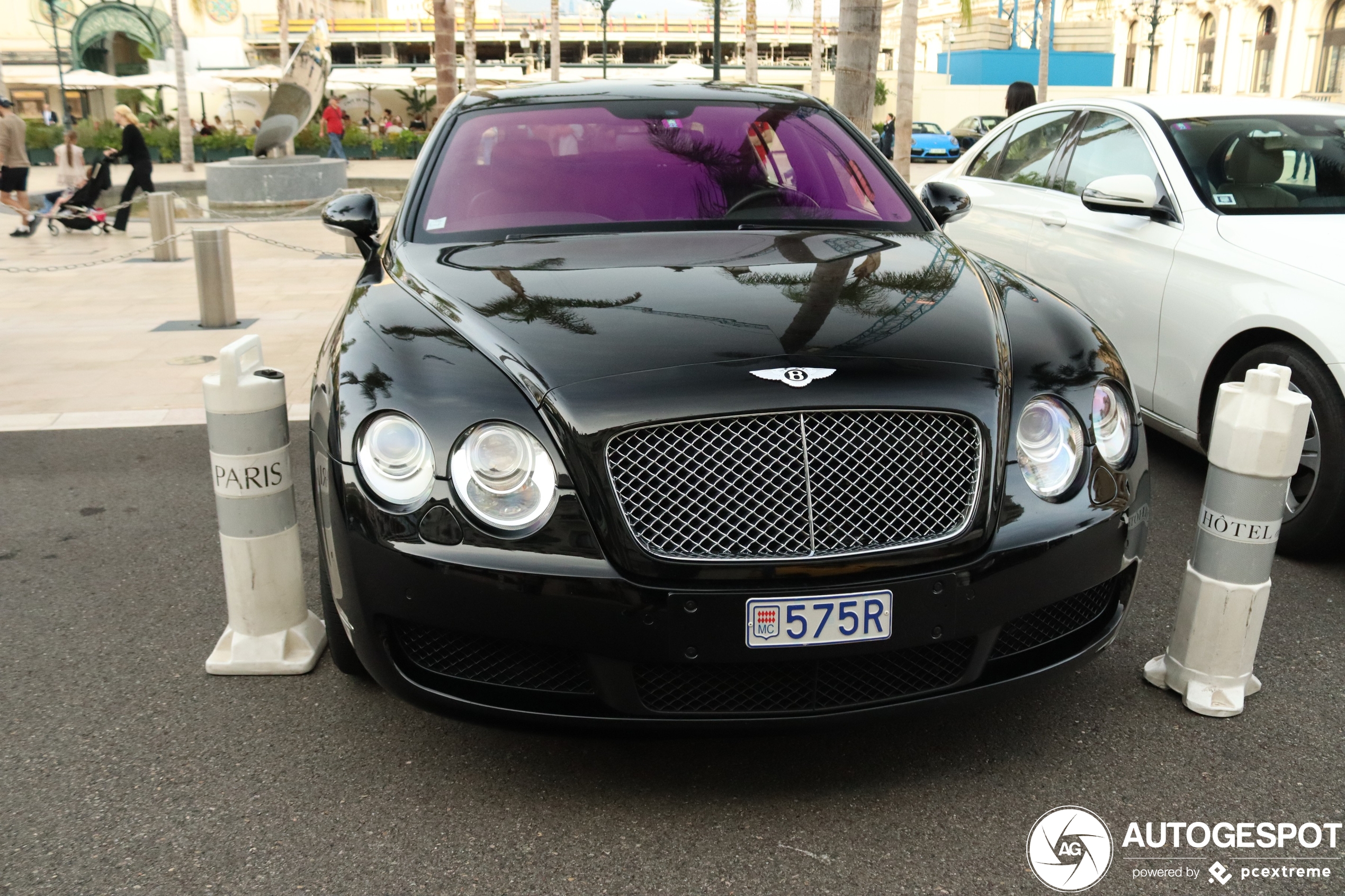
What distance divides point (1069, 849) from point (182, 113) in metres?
35.9

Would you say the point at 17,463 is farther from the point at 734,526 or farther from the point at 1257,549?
the point at 1257,549

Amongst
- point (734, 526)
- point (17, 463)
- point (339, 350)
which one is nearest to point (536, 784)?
point (734, 526)

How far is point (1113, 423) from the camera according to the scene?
2.85 meters

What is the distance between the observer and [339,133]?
1248 inches

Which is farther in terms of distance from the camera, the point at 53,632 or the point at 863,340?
the point at 53,632

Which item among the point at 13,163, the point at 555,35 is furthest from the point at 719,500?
the point at 555,35

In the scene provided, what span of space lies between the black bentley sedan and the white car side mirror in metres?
2.01

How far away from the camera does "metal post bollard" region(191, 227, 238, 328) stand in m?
9.09

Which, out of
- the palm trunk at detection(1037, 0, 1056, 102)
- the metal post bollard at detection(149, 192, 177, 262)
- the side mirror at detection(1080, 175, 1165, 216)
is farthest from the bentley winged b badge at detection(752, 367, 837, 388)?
the palm trunk at detection(1037, 0, 1056, 102)

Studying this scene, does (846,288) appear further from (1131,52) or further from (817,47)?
(1131,52)

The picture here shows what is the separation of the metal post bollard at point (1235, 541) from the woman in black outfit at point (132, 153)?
58.5 feet

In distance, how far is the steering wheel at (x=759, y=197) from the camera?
3.80 metres

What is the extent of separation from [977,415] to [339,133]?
3151 centimetres

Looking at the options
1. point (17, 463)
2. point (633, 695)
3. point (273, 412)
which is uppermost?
point (273, 412)
